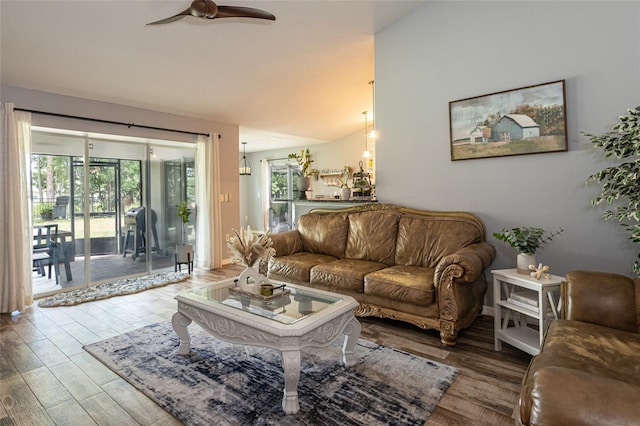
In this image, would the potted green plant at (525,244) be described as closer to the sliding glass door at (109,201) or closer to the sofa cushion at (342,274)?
the sofa cushion at (342,274)

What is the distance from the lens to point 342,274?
3.24 metres

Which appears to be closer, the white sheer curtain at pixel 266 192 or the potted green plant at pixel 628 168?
the potted green plant at pixel 628 168

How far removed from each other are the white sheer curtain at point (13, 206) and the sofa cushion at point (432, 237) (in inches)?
162

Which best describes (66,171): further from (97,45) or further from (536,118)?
(536,118)

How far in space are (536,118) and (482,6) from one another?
130 cm

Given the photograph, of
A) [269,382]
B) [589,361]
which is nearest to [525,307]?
[589,361]

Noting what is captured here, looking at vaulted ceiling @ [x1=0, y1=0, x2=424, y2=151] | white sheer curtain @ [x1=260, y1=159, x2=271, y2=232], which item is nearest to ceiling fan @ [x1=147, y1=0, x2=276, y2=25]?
vaulted ceiling @ [x1=0, y1=0, x2=424, y2=151]

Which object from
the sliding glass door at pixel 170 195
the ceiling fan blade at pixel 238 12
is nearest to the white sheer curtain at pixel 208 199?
the sliding glass door at pixel 170 195

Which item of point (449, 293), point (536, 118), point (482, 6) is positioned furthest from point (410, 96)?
point (449, 293)

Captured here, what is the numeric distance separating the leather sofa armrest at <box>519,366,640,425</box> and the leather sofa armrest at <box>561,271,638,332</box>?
1.29 meters

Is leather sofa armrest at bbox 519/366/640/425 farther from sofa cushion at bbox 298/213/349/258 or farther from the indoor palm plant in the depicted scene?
the indoor palm plant

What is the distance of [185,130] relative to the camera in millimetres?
5324

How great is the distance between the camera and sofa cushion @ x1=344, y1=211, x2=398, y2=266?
3.67 meters

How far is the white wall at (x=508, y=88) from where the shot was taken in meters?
2.77
